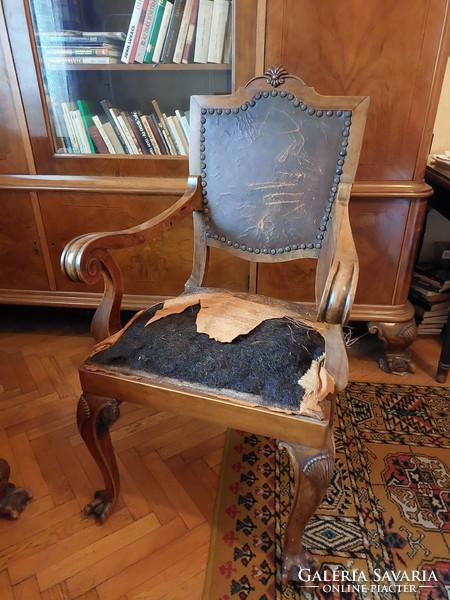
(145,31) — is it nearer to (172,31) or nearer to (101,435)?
(172,31)

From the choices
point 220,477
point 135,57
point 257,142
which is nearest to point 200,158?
point 257,142

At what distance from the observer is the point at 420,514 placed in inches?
43.8

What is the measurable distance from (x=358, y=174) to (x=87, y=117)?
99cm

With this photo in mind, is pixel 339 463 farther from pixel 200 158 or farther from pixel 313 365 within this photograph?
pixel 200 158

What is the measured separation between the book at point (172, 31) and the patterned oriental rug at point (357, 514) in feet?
4.27

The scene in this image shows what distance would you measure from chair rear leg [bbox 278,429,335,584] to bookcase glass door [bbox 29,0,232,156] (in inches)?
45.0

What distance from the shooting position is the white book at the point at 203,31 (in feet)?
4.62

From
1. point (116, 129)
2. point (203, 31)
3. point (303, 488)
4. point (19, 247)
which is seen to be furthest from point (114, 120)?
point (303, 488)

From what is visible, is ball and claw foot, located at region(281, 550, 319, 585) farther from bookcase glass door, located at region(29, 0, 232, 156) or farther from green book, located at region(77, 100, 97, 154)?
green book, located at region(77, 100, 97, 154)

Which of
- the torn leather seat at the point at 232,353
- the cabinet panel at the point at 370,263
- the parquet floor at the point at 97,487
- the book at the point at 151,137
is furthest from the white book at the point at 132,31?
the parquet floor at the point at 97,487

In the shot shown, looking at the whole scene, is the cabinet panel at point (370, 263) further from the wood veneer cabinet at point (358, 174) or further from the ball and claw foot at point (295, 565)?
the ball and claw foot at point (295, 565)

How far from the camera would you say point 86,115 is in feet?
5.21

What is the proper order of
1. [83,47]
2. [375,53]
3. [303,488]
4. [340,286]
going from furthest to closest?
[83,47], [375,53], [303,488], [340,286]

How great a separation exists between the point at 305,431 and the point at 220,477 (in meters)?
0.53
